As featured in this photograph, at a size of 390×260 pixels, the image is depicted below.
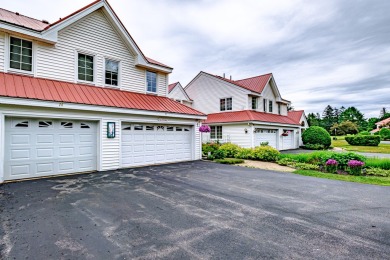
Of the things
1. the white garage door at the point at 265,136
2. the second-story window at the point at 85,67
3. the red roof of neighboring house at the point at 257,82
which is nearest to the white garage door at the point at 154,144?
the second-story window at the point at 85,67

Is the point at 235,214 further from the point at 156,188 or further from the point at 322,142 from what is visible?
the point at 322,142

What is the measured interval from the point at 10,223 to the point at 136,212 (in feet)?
7.42

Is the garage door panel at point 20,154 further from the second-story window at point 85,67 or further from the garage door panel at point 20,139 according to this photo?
the second-story window at point 85,67

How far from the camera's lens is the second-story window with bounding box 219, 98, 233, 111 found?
778 inches

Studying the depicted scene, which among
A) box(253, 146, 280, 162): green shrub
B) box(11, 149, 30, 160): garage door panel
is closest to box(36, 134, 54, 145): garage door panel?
box(11, 149, 30, 160): garage door panel

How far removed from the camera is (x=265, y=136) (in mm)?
18891

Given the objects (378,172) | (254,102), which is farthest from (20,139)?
(254,102)

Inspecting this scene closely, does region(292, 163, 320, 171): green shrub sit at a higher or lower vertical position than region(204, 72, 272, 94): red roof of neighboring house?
lower

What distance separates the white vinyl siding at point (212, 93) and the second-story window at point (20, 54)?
15.2m

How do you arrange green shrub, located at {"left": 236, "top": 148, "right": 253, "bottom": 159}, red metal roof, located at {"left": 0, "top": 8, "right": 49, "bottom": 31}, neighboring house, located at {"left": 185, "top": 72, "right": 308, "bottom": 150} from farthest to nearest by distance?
neighboring house, located at {"left": 185, "top": 72, "right": 308, "bottom": 150}, green shrub, located at {"left": 236, "top": 148, "right": 253, "bottom": 159}, red metal roof, located at {"left": 0, "top": 8, "right": 49, "bottom": 31}

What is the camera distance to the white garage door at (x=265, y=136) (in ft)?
58.6

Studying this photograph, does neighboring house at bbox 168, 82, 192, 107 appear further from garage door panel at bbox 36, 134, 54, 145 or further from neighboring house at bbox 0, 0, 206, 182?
garage door panel at bbox 36, 134, 54, 145

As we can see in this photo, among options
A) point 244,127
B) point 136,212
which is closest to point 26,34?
point 136,212

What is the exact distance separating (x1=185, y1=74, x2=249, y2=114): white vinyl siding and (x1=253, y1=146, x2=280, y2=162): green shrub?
6168mm
